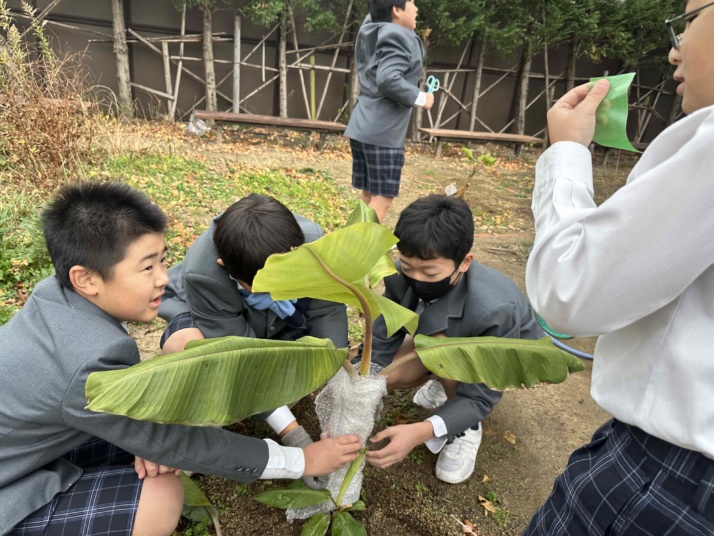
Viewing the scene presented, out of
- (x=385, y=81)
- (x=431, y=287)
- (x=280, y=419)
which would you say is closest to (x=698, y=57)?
(x=431, y=287)

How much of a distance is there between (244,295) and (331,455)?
0.71 meters

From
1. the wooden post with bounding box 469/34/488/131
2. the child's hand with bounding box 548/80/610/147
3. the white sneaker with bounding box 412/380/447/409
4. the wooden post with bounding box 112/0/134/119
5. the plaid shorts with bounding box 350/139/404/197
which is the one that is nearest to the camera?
the child's hand with bounding box 548/80/610/147

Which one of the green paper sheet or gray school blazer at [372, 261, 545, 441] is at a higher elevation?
the green paper sheet

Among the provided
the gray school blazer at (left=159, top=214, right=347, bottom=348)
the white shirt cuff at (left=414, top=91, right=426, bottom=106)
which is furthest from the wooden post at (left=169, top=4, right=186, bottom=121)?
the gray school blazer at (left=159, top=214, right=347, bottom=348)

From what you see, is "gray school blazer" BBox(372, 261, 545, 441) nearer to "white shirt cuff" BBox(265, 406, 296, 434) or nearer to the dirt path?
the dirt path

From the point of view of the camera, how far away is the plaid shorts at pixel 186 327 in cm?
188

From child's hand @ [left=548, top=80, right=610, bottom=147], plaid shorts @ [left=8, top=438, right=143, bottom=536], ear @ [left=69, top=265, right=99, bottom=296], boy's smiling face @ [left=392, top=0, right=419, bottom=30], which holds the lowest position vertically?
plaid shorts @ [left=8, top=438, right=143, bottom=536]

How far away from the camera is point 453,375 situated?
1213 mm

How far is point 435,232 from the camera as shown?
1.61 m

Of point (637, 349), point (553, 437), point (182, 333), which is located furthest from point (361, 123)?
point (637, 349)

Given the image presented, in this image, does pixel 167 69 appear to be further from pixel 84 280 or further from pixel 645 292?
pixel 645 292

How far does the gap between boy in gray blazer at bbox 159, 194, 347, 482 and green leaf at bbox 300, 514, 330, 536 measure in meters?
0.10

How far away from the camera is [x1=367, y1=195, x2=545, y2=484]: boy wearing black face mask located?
163 cm

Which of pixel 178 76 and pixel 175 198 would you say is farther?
pixel 178 76
